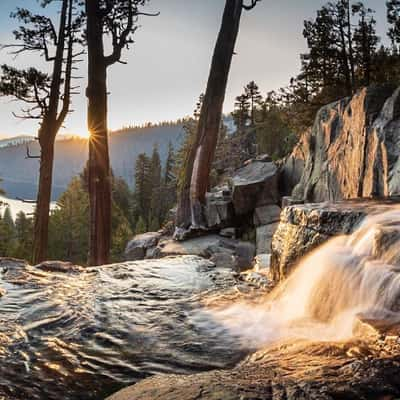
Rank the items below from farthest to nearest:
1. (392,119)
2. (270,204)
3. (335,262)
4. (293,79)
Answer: (293,79) → (270,204) → (392,119) → (335,262)

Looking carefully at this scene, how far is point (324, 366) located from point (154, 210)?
48.4 meters

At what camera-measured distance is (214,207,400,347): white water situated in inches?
133

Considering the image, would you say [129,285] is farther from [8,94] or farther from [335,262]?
[8,94]

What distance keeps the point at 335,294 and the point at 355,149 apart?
5599 millimetres

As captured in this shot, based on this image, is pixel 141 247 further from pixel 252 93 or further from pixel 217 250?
pixel 252 93

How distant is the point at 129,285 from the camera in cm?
557

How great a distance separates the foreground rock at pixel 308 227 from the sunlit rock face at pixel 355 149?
178 cm

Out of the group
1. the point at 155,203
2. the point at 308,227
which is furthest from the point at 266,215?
the point at 155,203

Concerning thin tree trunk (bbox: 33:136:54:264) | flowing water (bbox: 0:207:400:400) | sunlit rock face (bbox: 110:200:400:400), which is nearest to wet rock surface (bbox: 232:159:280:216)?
thin tree trunk (bbox: 33:136:54:264)

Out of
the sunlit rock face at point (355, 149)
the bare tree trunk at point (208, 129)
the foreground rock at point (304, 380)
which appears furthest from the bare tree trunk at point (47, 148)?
the foreground rock at point (304, 380)

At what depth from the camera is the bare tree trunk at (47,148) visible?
11.3 metres

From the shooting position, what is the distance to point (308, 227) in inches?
199

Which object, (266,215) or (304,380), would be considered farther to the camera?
(266,215)

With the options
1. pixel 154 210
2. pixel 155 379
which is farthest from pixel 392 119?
pixel 154 210
